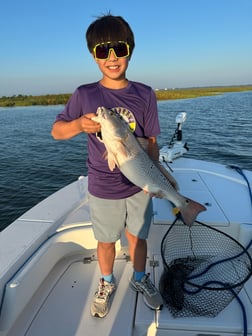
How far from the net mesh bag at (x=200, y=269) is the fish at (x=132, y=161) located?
0.59 metres

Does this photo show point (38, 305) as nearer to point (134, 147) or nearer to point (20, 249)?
point (20, 249)

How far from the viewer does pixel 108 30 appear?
226cm

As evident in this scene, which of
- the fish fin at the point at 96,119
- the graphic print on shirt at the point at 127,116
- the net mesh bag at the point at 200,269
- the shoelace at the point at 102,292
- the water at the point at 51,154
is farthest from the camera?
the water at the point at 51,154

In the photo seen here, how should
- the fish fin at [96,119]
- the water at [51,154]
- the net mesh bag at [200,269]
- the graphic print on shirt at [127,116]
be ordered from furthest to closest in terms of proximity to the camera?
the water at [51,154] < the net mesh bag at [200,269] < the graphic print on shirt at [127,116] < the fish fin at [96,119]

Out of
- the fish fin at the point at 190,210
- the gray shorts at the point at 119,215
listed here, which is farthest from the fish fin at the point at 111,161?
the fish fin at the point at 190,210

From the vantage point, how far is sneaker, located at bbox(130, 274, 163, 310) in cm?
255

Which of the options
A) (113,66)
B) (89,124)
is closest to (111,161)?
(89,124)

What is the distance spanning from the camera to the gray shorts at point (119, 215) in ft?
8.31

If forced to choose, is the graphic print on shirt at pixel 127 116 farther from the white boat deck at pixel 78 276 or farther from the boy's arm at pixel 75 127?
the white boat deck at pixel 78 276

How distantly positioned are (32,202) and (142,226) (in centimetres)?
717

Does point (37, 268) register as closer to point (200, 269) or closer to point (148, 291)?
point (148, 291)

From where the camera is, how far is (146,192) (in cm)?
249

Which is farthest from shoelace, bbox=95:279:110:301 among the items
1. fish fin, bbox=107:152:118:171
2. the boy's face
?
the boy's face

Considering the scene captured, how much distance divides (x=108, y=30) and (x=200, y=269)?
7.84ft
